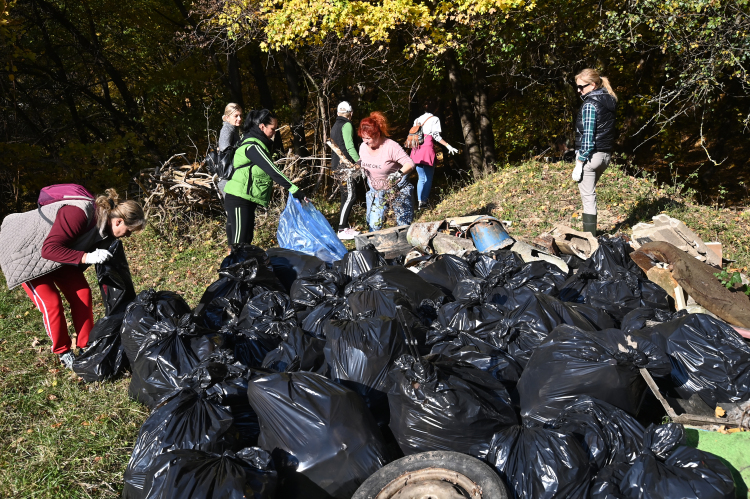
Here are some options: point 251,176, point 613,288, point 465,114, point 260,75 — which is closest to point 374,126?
point 251,176

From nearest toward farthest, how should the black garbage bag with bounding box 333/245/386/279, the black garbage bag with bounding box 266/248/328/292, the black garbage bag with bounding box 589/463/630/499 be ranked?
1. the black garbage bag with bounding box 589/463/630/499
2. the black garbage bag with bounding box 333/245/386/279
3. the black garbage bag with bounding box 266/248/328/292

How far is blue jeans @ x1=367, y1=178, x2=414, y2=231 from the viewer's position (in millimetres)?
5898

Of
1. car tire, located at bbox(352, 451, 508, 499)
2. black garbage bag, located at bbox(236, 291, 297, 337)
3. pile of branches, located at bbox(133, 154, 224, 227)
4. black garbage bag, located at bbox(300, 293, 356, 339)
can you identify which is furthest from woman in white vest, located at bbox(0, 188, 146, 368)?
pile of branches, located at bbox(133, 154, 224, 227)

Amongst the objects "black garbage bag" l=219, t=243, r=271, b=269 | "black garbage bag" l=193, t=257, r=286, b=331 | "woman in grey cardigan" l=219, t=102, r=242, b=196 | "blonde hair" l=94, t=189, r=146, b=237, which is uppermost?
"woman in grey cardigan" l=219, t=102, r=242, b=196

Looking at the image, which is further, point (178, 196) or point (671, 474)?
point (178, 196)

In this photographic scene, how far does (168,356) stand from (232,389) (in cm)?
68

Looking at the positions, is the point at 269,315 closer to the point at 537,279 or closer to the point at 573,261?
the point at 537,279

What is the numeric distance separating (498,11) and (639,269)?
5.62 m

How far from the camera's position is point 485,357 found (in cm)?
288

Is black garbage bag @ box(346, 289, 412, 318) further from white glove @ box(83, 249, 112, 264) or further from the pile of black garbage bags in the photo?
white glove @ box(83, 249, 112, 264)

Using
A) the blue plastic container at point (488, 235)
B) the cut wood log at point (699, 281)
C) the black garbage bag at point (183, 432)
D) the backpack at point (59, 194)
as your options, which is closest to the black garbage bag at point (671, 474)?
the black garbage bag at point (183, 432)

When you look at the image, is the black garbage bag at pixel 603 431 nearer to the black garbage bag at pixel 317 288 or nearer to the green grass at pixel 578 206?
the black garbage bag at pixel 317 288

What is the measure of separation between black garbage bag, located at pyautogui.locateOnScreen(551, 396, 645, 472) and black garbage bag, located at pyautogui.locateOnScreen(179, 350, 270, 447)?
141cm

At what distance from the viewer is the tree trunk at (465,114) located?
1057 centimetres
